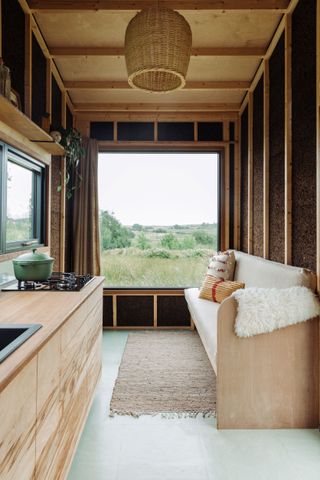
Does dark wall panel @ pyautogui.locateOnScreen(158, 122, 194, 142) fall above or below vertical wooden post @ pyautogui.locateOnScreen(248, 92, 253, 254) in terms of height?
above

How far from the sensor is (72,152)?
11.5ft

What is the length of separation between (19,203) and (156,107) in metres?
2.25

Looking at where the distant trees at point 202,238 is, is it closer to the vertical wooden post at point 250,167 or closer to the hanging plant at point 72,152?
the vertical wooden post at point 250,167

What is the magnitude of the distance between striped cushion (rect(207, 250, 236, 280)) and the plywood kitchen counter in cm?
180

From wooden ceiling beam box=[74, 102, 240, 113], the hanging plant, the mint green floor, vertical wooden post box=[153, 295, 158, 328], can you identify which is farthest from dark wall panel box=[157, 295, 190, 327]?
wooden ceiling beam box=[74, 102, 240, 113]

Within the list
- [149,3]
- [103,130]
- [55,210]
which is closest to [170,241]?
[55,210]

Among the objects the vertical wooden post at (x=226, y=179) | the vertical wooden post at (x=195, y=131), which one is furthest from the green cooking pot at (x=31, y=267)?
the vertical wooden post at (x=195, y=131)

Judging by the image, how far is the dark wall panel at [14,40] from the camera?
7.68ft

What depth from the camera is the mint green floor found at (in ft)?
5.70

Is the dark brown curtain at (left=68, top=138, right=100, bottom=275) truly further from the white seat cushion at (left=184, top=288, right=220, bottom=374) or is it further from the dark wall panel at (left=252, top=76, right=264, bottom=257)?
the dark wall panel at (left=252, top=76, right=264, bottom=257)

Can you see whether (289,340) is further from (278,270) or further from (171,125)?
(171,125)

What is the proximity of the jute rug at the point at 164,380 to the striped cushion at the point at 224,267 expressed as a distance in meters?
0.82

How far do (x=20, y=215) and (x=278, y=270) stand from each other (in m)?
2.17

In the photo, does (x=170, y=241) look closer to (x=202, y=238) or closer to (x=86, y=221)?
(x=202, y=238)
